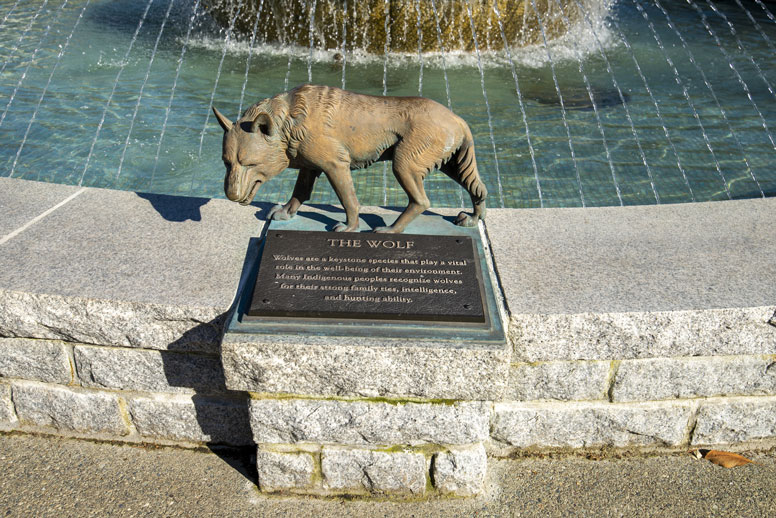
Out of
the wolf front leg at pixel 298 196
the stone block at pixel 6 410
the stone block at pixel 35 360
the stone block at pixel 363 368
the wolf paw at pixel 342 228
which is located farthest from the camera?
the wolf front leg at pixel 298 196

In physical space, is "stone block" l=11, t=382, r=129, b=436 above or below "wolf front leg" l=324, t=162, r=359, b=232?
below

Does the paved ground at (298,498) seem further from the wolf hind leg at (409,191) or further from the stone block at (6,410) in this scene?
the wolf hind leg at (409,191)

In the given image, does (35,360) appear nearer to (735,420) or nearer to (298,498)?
(298,498)

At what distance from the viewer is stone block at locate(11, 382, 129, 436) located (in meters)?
3.13

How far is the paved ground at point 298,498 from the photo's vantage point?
2820 millimetres

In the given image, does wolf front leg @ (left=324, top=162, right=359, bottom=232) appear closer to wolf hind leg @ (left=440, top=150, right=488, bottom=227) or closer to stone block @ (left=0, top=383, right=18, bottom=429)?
wolf hind leg @ (left=440, top=150, right=488, bottom=227)

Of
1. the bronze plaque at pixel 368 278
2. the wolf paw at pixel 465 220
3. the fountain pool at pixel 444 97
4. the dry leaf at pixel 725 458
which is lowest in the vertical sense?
the fountain pool at pixel 444 97

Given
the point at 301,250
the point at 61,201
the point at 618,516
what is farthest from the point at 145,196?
the point at 618,516

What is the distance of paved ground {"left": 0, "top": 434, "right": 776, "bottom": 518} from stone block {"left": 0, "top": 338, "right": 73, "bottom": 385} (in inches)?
13.8

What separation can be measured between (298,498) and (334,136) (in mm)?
1706

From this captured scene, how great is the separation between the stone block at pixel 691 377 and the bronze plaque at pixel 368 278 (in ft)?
2.79

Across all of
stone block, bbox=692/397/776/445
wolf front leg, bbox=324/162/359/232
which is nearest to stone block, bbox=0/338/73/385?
wolf front leg, bbox=324/162/359/232

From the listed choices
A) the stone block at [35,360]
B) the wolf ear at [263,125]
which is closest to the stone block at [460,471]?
the wolf ear at [263,125]

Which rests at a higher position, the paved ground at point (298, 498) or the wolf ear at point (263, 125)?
the wolf ear at point (263, 125)
